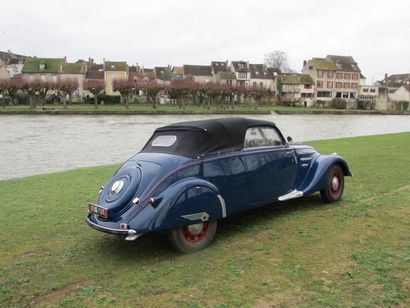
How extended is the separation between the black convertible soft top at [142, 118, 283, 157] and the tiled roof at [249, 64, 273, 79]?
96609 mm

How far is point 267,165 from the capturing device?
238 inches

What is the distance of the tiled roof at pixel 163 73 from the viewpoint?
9662 cm

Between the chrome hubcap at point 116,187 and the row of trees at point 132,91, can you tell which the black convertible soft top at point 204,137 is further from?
the row of trees at point 132,91

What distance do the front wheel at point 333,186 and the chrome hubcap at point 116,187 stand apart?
3692 millimetres

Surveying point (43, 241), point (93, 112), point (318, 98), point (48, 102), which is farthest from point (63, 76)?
point (43, 241)

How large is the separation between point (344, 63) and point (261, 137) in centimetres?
10970

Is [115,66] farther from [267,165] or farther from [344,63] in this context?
[267,165]

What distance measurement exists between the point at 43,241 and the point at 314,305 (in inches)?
145

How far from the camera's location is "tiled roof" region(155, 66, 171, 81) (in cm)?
9662

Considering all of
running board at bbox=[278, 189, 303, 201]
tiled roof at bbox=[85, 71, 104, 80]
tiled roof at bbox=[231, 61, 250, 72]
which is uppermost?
tiled roof at bbox=[231, 61, 250, 72]

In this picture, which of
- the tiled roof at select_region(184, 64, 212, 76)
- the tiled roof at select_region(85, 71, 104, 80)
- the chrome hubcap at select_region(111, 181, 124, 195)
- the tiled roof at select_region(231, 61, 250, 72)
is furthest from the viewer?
the tiled roof at select_region(231, 61, 250, 72)

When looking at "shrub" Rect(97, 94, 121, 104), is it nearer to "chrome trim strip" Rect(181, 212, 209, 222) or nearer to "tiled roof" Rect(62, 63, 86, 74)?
"tiled roof" Rect(62, 63, 86, 74)

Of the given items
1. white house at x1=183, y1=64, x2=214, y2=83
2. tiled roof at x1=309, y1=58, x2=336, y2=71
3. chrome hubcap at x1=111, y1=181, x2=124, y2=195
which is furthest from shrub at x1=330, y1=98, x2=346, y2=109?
chrome hubcap at x1=111, y1=181, x2=124, y2=195

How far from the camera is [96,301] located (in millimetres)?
3865
